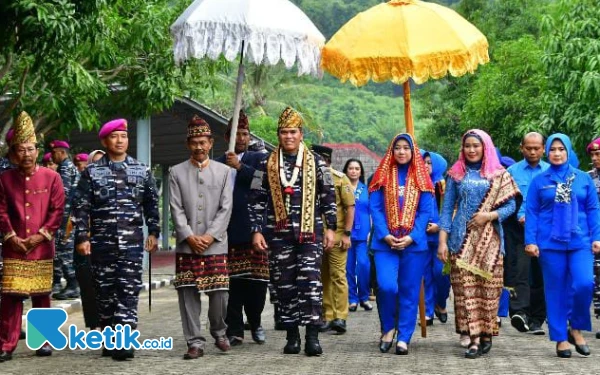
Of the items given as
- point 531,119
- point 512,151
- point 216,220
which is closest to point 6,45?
point 216,220

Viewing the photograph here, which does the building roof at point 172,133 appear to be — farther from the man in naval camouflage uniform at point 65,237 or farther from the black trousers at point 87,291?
the black trousers at point 87,291

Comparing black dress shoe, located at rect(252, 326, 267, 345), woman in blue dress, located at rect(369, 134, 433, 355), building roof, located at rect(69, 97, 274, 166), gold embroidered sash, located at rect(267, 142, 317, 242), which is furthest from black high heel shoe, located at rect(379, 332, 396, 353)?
building roof, located at rect(69, 97, 274, 166)

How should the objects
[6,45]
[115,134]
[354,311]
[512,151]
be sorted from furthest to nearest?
[512,151] < [354,311] < [6,45] < [115,134]

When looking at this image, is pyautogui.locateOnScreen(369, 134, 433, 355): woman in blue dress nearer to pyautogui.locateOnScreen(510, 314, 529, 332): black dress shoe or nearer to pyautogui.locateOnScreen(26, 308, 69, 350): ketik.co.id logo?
pyautogui.locateOnScreen(510, 314, 529, 332): black dress shoe

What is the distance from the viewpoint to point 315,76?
11.8 m

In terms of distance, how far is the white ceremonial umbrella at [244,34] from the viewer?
11.3m

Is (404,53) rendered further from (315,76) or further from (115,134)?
(115,134)

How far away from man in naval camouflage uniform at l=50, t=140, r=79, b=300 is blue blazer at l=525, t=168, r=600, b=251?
4.91m

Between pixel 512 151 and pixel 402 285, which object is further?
pixel 512 151

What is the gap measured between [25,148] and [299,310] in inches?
106

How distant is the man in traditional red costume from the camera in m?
10.4

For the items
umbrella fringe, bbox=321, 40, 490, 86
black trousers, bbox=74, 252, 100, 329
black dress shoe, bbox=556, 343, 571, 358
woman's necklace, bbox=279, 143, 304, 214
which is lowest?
black dress shoe, bbox=556, 343, 571, 358

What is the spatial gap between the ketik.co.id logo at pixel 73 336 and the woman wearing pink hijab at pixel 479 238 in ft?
8.70

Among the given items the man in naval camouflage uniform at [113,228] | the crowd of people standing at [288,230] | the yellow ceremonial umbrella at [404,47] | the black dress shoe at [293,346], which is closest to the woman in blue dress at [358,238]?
the yellow ceremonial umbrella at [404,47]
